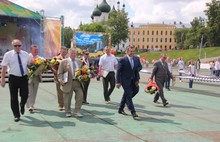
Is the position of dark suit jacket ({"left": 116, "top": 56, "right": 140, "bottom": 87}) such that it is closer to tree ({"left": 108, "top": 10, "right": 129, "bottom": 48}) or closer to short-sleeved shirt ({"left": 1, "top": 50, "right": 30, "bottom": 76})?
short-sleeved shirt ({"left": 1, "top": 50, "right": 30, "bottom": 76})

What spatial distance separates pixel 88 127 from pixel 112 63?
161 inches

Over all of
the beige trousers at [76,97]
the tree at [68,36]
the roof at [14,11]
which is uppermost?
the tree at [68,36]

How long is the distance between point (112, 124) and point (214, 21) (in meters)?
73.1

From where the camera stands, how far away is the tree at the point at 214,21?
7494cm

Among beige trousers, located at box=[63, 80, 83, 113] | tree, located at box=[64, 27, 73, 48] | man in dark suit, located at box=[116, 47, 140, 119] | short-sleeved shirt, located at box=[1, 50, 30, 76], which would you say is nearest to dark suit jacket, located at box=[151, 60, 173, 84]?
man in dark suit, located at box=[116, 47, 140, 119]

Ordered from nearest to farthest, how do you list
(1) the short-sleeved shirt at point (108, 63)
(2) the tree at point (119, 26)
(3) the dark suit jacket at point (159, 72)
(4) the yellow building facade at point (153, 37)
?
(3) the dark suit jacket at point (159, 72), (1) the short-sleeved shirt at point (108, 63), (2) the tree at point (119, 26), (4) the yellow building facade at point (153, 37)

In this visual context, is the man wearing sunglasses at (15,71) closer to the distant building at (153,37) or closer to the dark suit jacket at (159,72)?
the dark suit jacket at (159,72)

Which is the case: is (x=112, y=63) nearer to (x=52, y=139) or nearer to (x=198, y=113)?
(x=198, y=113)

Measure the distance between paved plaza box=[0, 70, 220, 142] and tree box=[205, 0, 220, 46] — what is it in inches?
2680

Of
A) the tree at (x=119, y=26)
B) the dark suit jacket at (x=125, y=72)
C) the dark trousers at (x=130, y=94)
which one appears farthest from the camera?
the tree at (x=119, y=26)

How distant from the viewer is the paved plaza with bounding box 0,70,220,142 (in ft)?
21.1

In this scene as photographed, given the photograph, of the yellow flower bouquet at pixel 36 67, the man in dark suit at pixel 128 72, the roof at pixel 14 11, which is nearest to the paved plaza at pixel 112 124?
the man in dark suit at pixel 128 72

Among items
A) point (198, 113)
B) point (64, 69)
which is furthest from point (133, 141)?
point (198, 113)

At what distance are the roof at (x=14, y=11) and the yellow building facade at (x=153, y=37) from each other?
4594 inches
